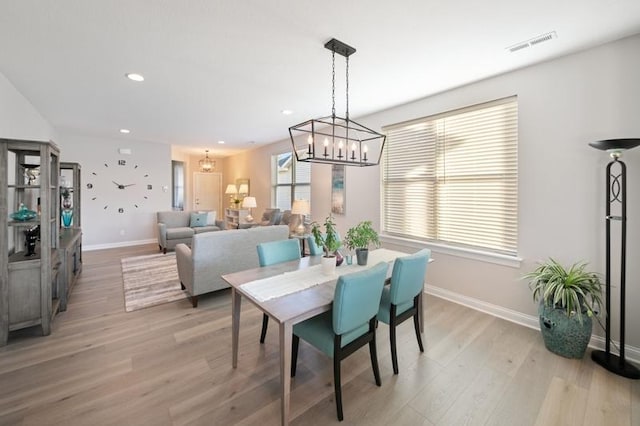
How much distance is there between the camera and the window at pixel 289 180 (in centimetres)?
617

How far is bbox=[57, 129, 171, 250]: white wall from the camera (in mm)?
6195

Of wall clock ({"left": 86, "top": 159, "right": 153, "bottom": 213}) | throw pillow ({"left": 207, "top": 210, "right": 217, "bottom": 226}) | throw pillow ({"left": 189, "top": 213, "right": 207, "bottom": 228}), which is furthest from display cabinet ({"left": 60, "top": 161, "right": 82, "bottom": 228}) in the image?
throw pillow ({"left": 207, "top": 210, "right": 217, "bottom": 226})

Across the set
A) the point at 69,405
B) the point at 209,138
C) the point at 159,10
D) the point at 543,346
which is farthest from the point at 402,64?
the point at 209,138

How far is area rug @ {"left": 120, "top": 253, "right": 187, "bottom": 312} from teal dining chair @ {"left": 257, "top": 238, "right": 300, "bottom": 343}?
165cm

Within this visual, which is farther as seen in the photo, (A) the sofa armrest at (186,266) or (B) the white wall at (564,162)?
(A) the sofa armrest at (186,266)

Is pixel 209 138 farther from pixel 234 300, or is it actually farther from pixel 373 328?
pixel 373 328

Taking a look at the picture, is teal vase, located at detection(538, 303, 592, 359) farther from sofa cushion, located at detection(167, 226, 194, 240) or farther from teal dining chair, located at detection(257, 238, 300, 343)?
sofa cushion, located at detection(167, 226, 194, 240)

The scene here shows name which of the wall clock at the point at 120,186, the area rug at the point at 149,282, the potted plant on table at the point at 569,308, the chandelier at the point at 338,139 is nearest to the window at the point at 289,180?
the chandelier at the point at 338,139

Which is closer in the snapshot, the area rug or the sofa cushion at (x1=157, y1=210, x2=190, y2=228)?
the area rug

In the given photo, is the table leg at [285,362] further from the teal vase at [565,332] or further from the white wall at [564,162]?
the white wall at [564,162]

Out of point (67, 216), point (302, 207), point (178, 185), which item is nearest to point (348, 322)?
point (302, 207)

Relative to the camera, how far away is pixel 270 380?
2016mm

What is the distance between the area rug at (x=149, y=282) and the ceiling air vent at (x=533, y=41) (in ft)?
14.7

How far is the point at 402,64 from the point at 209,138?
4.99 metres
